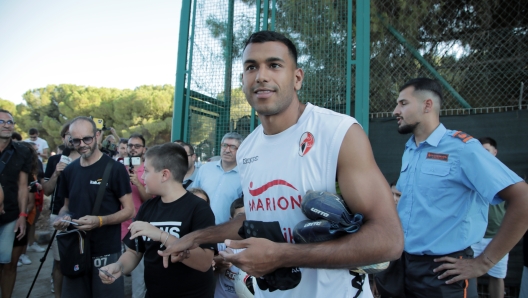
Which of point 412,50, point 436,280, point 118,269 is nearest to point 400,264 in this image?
point 436,280

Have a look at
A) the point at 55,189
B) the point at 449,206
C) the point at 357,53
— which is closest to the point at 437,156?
the point at 449,206

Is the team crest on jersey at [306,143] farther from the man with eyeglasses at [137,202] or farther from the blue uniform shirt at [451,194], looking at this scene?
the man with eyeglasses at [137,202]

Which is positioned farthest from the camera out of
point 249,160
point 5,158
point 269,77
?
point 5,158

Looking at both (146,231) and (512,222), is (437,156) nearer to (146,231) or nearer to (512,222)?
(512,222)

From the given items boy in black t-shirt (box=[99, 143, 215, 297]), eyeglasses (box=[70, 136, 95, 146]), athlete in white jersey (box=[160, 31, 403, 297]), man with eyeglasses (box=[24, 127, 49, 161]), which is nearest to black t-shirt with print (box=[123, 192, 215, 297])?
boy in black t-shirt (box=[99, 143, 215, 297])

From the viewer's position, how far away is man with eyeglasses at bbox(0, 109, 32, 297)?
4.71m

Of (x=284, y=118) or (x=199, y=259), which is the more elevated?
(x=284, y=118)

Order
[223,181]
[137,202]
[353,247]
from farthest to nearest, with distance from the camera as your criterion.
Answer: [137,202] < [223,181] < [353,247]

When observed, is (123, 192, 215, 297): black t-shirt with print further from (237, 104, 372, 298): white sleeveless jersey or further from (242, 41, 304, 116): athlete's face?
(242, 41, 304, 116): athlete's face

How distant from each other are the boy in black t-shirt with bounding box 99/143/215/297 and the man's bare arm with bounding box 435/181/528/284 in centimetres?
164

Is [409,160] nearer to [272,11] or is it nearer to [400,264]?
[400,264]

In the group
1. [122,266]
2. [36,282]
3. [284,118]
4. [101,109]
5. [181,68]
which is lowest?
[36,282]

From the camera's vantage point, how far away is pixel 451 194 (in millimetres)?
2605

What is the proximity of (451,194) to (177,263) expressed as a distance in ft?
6.64
